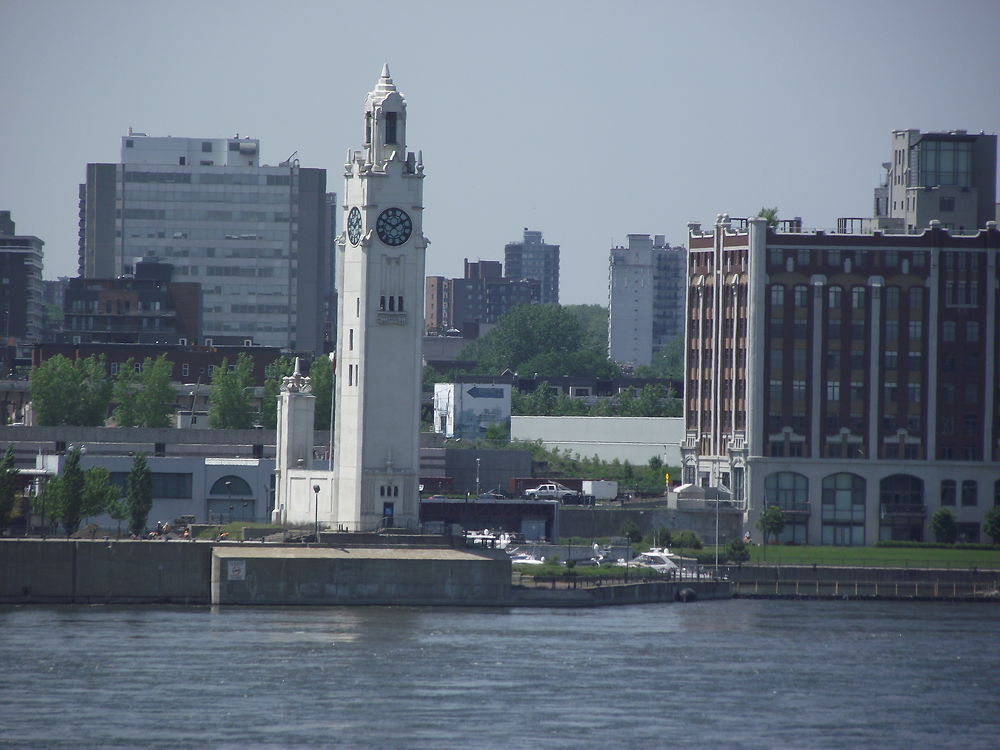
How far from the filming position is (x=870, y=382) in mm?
162375

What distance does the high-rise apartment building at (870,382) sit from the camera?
531ft

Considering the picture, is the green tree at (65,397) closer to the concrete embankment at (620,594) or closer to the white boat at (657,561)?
the white boat at (657,561)

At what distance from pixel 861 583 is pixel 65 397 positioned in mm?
81545

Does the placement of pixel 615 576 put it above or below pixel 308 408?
below

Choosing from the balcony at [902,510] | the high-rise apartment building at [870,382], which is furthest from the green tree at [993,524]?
the balcony at [902,510]

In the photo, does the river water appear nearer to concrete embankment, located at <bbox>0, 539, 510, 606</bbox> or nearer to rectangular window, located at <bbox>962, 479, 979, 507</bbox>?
concrete embankment, located at <bbox>0, 539, 510, 606</bbox>

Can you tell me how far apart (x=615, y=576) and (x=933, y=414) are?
1618 inches

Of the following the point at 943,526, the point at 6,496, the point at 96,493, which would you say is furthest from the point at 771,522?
the point at 6,496

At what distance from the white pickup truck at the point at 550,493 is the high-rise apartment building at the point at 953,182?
3245 centimetres

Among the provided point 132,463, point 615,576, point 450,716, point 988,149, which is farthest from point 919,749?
point 988,149

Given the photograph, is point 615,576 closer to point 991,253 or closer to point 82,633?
point 82,633

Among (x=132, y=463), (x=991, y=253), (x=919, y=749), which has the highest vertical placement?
(x=991, y=253)

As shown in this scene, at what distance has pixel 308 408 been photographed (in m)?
140

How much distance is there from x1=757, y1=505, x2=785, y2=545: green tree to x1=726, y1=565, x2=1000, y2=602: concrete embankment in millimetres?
16579
